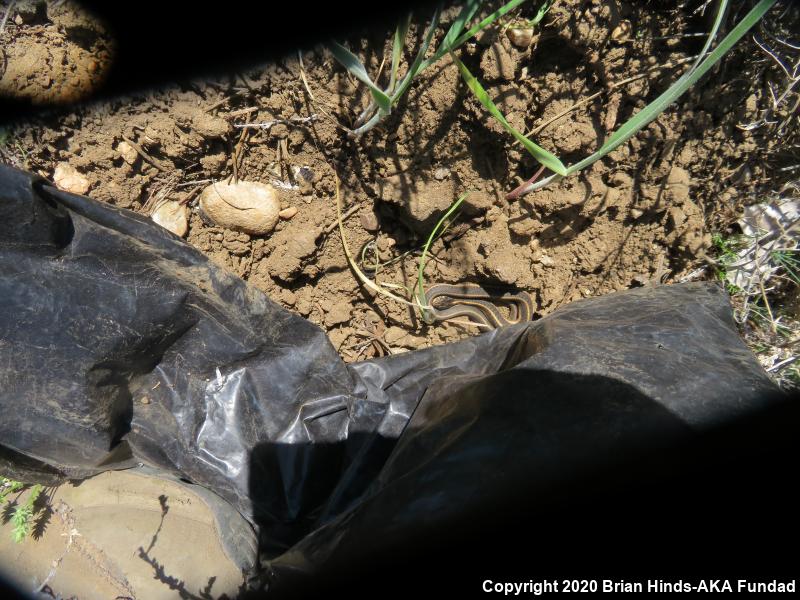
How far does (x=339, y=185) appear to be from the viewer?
1.90 m

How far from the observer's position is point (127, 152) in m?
1.76

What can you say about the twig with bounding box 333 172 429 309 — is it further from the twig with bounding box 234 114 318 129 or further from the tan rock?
the tan rock

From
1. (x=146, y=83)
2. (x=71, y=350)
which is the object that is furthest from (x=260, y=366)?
(x=146, y=83)

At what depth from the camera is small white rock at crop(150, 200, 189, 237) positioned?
1.84m

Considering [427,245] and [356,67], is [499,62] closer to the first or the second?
[356,67]

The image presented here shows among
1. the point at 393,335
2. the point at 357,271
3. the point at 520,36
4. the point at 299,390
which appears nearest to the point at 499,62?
the point at 520,36

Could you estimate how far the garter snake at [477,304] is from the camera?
2148mm

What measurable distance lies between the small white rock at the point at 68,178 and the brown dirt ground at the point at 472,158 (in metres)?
0.04

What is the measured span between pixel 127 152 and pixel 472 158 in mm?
1354

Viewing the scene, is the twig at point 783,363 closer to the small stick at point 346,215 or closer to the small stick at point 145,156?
the small stick at point 346,215

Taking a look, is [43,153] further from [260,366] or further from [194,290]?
[260,366]

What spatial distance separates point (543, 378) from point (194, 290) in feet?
3.68

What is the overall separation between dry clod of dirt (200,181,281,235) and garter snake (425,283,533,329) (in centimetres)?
82

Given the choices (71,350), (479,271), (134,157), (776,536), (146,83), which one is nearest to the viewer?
(776,536)
